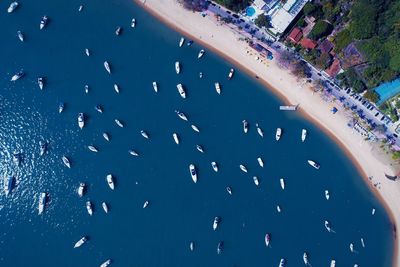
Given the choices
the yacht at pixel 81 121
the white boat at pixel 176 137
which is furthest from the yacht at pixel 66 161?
the white boat at pixel 176 137

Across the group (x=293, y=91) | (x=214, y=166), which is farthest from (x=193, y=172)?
(x=293, y=91)

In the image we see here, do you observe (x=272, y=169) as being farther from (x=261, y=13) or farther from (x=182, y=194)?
(x=261, y=13)

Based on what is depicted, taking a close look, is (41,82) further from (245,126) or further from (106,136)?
(245,126)

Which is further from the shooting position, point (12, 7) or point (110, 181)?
point (12, 7)

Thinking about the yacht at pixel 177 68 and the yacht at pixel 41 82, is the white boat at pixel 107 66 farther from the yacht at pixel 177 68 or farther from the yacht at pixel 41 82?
the yacht at pixel 177 68

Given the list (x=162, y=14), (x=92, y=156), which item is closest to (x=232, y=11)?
(x=162, y=14)

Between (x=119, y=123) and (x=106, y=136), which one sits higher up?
(x=119, y=123)
